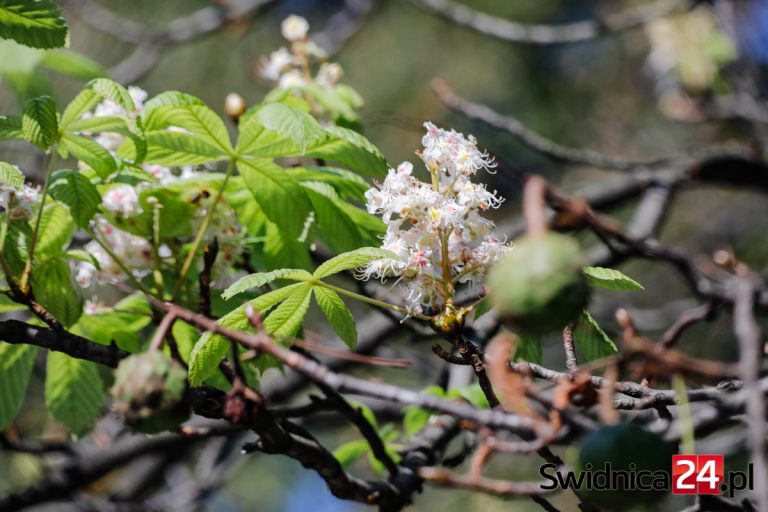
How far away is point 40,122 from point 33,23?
0.25m

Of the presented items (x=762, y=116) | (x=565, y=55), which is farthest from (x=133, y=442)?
(x=565, y=55)

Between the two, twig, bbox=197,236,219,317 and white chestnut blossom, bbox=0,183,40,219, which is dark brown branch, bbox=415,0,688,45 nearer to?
twig, bbox=197,236,219,317

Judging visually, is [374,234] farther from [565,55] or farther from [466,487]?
[565,55]

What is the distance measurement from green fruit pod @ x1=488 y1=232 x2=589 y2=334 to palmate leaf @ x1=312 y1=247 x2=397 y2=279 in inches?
20.6

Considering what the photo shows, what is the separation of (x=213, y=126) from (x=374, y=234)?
1.71 ft

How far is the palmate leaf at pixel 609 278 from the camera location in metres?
1.71

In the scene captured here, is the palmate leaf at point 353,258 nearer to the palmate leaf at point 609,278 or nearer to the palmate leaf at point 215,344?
the palmate leaf at point 215,344

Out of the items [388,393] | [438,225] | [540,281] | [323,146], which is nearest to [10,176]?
[323,146]

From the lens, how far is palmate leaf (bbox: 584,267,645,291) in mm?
1711

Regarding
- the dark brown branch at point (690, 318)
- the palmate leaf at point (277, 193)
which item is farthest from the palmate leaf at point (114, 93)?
the dark brown branch at point (690, 318)

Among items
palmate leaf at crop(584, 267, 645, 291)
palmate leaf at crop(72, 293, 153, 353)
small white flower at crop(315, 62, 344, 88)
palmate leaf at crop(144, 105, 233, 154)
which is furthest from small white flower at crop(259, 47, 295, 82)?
palmate leaf at crop(584, 267, 645, 291)

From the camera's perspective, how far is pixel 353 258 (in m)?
1.75

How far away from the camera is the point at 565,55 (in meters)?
9.77

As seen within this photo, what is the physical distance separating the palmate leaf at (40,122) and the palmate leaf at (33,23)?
0.15 metres
